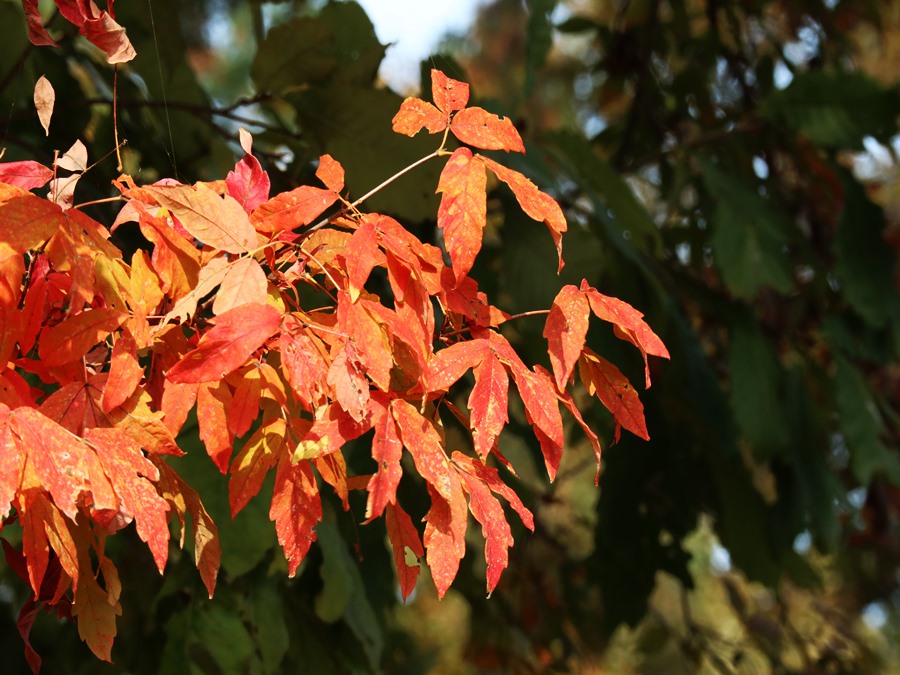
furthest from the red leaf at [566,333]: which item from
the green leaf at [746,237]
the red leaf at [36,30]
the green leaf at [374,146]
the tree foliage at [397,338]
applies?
the green leaf at [746,237]

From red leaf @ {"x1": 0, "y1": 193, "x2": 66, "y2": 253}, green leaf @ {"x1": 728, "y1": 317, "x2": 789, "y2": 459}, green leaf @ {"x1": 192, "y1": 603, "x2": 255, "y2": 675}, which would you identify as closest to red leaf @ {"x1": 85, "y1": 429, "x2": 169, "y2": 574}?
red leaf @ {"x1": 0, "y1": 193, "x2": 66, "y2": 253}

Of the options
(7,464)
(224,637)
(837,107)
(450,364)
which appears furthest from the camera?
(837,107)

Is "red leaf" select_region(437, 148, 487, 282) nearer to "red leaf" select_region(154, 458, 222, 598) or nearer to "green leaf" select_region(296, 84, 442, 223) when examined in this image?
"red leaf" select_region(154, 458, 222, 598)

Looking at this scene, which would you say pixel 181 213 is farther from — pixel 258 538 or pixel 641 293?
pixel 641 293

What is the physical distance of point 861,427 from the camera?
5.33 feet

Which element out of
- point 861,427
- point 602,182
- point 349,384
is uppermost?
point 349,384

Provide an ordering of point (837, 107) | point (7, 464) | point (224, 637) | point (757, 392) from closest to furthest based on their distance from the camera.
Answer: point (7, 464), point (224, 637), point (757, 392), point (837, 107)

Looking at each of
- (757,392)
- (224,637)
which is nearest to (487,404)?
(224,637)

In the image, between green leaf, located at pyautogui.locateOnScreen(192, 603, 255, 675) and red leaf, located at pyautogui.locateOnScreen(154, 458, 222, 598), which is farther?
green leaf, located at pyautogui.locateOnScreen(192, 603, 255, 675)

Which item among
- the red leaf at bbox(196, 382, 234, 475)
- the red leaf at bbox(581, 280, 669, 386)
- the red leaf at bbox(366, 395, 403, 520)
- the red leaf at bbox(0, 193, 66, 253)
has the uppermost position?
the red leaf at bbox(0, 193, 66, 253)

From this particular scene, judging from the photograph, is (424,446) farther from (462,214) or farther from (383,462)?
(462,214)

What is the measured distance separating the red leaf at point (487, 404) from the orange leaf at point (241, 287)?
0.13m

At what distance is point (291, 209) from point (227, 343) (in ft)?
0.40

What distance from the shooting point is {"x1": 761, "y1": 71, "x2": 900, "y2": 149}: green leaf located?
1.64 meters
